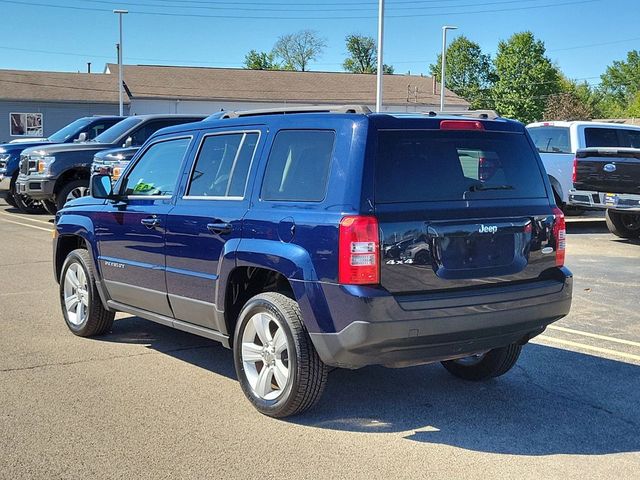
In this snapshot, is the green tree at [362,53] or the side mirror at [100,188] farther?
the green tree at [362,53]

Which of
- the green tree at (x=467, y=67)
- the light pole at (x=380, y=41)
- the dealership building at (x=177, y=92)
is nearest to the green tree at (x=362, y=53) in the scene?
the green tree at (x=467, y=67)

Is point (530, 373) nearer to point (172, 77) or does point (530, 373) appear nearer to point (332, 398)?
point (332, 398)

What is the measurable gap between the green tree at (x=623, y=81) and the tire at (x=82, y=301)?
11304 centimetres

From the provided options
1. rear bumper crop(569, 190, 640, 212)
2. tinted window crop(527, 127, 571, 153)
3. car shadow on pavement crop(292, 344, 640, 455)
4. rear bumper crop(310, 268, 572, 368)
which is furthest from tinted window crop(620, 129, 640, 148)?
rear bumper crop(310, 268, 572, 368)

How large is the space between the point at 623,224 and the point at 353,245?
11101 millimetres

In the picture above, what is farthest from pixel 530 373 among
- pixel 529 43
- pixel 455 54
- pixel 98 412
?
pixel 455 54

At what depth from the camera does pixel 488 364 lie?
5434mm

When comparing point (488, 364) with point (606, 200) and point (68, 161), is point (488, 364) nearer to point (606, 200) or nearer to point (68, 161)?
point (606, 200)

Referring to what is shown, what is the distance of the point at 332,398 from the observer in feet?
16.9

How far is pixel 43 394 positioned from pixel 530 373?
3.53 m

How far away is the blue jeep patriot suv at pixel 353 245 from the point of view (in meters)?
4.23

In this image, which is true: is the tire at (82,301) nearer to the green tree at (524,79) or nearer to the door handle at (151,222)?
the door handle at (151,222)

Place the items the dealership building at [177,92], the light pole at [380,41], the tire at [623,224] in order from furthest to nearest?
the dealership building at [177,92]
the light pole at [380,41]
the tire at [623,224]

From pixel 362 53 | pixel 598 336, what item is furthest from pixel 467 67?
pixel 598 336
